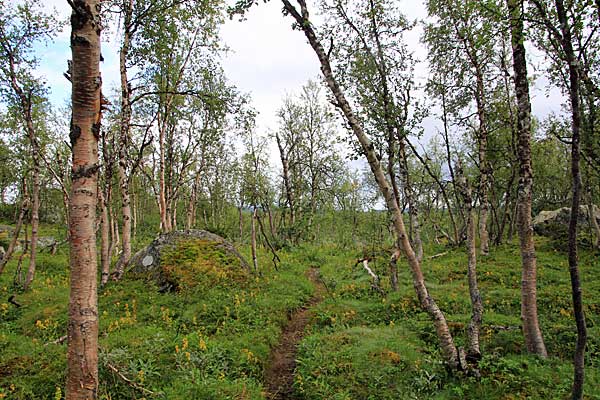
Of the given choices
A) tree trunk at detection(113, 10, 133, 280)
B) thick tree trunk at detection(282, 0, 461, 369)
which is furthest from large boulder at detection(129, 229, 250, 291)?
thick tree trunk at detection(282, 0, 461, 369)

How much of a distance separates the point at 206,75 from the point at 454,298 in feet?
42.9

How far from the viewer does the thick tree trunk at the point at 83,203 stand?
11.7ft

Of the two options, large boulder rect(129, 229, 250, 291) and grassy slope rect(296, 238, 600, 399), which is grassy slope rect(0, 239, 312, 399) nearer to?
large boulder rect(129, 229, 250, 291)

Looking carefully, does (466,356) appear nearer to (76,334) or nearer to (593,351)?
(593,351)

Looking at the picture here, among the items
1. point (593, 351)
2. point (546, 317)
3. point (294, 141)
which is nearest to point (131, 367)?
point (593, 351)

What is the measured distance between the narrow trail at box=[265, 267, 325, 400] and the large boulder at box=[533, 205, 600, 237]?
17302mm

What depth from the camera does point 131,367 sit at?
6.23 metres

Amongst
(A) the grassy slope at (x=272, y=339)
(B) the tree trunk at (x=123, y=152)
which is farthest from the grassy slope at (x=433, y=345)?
(B) the tree trunk at (x=123, y=152)

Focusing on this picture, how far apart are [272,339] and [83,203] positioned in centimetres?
637

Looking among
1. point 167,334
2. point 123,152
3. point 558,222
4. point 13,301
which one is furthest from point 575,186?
point 558,222

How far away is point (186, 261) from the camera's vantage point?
12.2 meters

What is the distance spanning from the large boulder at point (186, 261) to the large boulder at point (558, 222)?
18.9 m

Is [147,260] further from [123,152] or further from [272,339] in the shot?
[272,339]

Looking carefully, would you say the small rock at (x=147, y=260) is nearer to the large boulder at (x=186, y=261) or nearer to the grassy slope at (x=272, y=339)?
the large boulder at (x=186, y=261)
